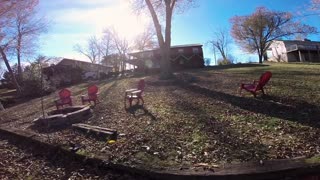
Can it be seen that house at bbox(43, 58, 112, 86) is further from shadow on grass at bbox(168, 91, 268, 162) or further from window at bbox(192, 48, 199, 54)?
shadow on grass at bbox(168, 91, 268, 162)

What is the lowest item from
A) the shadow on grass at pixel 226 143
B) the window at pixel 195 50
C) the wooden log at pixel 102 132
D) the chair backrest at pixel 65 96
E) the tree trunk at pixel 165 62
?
the shadow on grass at pixel 226 143

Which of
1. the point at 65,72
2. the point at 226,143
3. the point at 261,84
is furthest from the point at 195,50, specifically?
the point at 226,143

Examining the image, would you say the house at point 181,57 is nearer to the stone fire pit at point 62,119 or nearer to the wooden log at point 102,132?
the stone fire pit at point 62,119

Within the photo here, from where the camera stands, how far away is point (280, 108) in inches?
346

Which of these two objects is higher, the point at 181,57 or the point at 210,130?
→ the point at 181,57

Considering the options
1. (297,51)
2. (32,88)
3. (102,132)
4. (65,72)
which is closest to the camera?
(102,132)

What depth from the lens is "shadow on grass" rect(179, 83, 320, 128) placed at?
7.57m

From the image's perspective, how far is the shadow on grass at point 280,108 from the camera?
24.8ft

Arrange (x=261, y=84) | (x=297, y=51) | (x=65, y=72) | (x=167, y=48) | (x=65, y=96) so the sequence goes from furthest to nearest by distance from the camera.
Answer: (x=297, y=51) < (x=65, y=72) < (x=167, y=48) < (x=65, y=96) < (x=261, y=84)

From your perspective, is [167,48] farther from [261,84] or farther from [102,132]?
[102,132]

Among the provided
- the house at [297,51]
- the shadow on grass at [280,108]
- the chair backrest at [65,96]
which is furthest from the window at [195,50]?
the house at [297,51]

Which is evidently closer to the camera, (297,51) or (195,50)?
(195,50)

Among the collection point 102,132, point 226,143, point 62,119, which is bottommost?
point 226,143

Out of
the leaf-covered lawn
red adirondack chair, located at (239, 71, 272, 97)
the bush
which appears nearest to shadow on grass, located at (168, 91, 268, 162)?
the leaf-covered lawn
